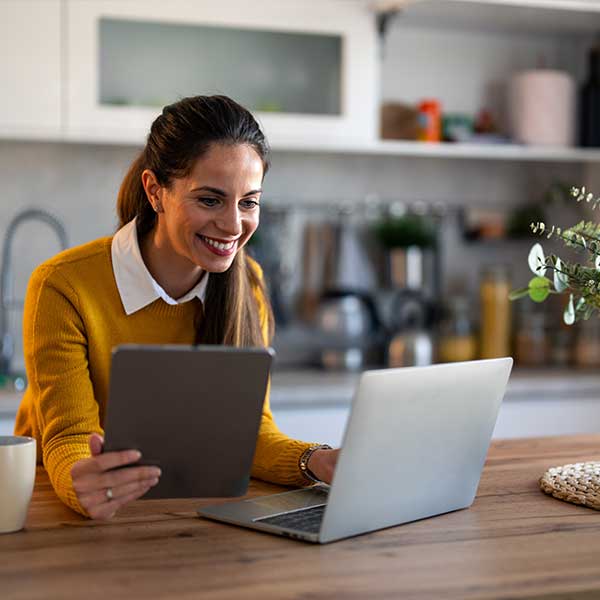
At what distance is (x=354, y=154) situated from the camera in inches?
144

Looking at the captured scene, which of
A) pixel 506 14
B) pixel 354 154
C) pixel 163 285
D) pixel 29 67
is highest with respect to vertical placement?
pixel 506 14

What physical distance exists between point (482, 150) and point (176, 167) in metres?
1.90

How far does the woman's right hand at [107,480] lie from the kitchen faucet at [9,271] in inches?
73.4

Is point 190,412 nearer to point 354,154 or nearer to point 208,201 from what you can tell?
point 208,201

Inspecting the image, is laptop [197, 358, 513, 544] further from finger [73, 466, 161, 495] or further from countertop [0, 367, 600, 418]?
countertop [0, 367, 600, 418]

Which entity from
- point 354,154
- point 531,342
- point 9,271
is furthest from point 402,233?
point 9,271

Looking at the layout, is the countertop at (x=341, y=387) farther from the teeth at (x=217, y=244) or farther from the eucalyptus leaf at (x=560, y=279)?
the eucalyptus leaf at (x=560, y=279)

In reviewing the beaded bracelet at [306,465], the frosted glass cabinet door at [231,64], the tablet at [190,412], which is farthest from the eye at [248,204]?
the frosted glass cabinet door at [231,64]

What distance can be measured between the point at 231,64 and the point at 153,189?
1.48m

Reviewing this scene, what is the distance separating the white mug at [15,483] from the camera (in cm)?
132

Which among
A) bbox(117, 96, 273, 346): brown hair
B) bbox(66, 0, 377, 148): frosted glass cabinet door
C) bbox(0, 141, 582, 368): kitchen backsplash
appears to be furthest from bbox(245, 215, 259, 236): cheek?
bbox(0, 141, 582, 368): kitchen backsplash

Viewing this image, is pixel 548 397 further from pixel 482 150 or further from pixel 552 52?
pixel 552 52

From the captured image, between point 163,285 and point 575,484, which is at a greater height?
point 163,285

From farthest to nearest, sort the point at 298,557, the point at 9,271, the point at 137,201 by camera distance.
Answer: the point at 9,271 → the point at 137,201 → the point at 298,557
